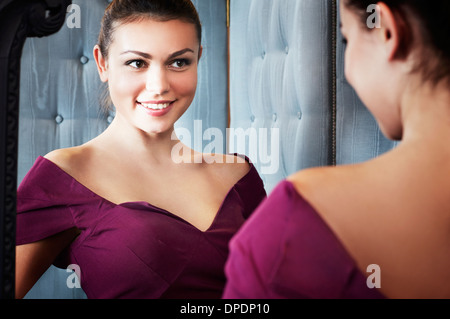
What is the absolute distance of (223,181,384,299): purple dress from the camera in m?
0.57

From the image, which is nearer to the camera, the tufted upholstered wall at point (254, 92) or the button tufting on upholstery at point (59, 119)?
the tufted upholstered wall at point (254, 92)

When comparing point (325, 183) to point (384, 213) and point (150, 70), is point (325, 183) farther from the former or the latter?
point (150, 70)

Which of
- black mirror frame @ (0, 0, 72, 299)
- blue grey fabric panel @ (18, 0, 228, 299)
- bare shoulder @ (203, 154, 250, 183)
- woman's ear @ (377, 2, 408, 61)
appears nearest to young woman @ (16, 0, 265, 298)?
bare shoulder @ (203, 154, 250, 183)

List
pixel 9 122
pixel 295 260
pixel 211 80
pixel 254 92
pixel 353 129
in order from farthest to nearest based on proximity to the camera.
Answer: pixel 211 80 → pixel 254 92 → pixel 353 129 → pixel 9 122 → pixel 295 260

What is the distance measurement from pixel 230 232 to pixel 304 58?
50 centimetres

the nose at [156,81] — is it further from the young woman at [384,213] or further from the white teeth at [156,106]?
the young woman at [384,213]

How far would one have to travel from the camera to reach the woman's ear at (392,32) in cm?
60

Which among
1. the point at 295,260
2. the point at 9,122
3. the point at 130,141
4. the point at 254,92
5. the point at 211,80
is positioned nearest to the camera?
the point at 295,260

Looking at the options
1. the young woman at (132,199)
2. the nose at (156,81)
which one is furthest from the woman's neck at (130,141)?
the nose at (156,81)

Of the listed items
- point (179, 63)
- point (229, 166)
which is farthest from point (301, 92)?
point (179, 63)

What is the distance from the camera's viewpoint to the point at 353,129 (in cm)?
124

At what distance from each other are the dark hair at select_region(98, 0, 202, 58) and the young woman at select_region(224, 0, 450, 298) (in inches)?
22.4

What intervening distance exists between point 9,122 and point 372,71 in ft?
1.56
